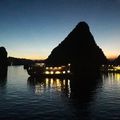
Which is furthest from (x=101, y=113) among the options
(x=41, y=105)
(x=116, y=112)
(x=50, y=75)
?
(x=50, y=75)

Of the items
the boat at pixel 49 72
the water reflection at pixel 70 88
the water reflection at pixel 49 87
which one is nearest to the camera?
the water reflection at pixel 70 88

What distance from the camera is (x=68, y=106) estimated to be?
1740 inches

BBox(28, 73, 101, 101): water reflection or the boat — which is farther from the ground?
the boat

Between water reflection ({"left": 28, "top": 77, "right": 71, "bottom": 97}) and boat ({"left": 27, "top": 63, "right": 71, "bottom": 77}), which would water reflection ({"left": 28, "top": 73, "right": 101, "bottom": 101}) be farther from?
boat ({"left": 27, "top": 63, "right": 71, "bottom": 77})

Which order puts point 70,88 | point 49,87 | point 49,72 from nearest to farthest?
point 70,88, point 49,87, point 49,72

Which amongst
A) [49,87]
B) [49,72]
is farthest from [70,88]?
[49,72]

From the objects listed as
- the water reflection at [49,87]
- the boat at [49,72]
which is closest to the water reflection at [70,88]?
the water reflection at [49,87]

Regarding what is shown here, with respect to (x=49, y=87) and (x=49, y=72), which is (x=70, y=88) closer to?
(x=49, y=87)

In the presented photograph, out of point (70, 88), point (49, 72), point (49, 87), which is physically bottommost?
point (70, 88)

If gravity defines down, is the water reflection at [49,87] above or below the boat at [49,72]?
below

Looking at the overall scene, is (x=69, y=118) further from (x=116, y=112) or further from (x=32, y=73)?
(x=32, y=73)

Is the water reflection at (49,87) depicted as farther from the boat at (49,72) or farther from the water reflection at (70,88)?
the boat at (49,72)

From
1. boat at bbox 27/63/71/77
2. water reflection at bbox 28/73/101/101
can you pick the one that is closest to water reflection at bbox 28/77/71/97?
water reflection at bbox 28/73/101/101

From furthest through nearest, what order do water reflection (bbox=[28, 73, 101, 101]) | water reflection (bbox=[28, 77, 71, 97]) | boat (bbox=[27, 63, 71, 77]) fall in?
boat (bbox=[27, 63, 71, 77]), water reflection (bbox=[28, 77, 71, 97]), water reflection (bbox=[28, 73, 101, 101])
